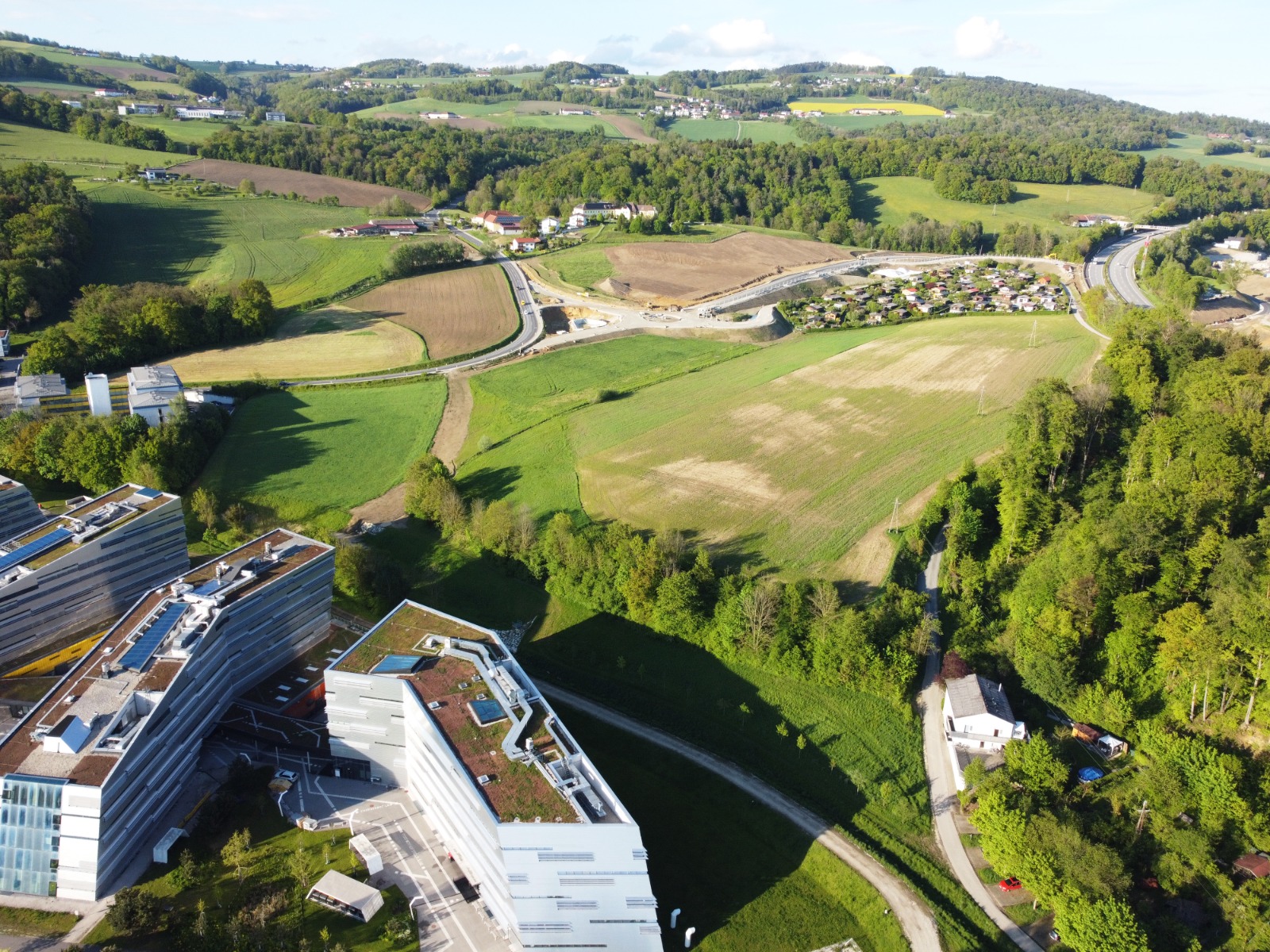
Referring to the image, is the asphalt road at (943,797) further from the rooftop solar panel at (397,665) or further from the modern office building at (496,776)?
the rooftop solar panel at (397,665)

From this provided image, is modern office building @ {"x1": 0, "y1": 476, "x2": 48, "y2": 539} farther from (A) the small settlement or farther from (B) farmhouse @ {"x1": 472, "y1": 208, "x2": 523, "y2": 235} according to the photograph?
(B) farmhouse @ {"x1": 472, "y1": 208, "x2": 523, "y2": 235}

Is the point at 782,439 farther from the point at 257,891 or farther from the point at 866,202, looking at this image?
the point at 866,202

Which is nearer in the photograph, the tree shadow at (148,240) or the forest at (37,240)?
the forest at (37,240)

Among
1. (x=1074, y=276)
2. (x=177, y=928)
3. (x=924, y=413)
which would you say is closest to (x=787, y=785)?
(x=177, y=928)

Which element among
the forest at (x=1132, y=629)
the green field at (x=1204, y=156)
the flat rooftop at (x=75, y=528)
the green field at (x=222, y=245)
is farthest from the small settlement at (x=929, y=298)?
the green field at (x=1204, y=156)

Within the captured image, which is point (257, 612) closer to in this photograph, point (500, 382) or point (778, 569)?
point (778, 569)

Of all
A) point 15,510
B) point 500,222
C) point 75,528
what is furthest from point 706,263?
point 75,528
